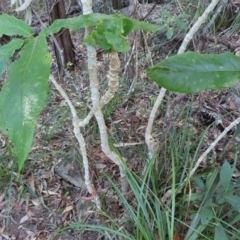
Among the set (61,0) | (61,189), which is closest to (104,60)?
(61,0)

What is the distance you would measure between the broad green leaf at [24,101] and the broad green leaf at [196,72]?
27 cm

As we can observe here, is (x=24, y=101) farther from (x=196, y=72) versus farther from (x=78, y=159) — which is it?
(x=78, y=159)

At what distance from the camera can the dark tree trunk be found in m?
2.75

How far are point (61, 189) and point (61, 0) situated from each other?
59.8 inches

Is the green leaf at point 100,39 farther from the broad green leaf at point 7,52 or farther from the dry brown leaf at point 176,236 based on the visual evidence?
the dry brown leaf at point 176,236

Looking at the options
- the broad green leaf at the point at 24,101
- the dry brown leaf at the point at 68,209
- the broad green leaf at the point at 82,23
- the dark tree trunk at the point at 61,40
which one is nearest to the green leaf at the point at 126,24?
the broad green leaf at the point at 82,23

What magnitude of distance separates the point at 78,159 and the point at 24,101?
1.21 meters

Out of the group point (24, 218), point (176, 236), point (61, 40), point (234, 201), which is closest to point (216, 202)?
point (234, 201)

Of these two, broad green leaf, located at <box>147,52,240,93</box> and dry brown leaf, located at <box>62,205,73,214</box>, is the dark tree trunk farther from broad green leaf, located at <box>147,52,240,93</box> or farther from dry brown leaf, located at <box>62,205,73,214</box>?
broad green leaf, located at <box>147,52,240,93</box>

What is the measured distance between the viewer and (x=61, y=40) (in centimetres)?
308

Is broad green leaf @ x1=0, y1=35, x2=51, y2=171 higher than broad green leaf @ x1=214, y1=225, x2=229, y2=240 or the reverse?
higher

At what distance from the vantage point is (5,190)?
6.71 ft

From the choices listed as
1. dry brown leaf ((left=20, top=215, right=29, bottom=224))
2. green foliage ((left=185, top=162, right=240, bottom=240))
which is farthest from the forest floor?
green foliage ((left=185, top=162, right=240, bottom=240))

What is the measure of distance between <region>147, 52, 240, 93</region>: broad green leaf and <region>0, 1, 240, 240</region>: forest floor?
81 centimetres
